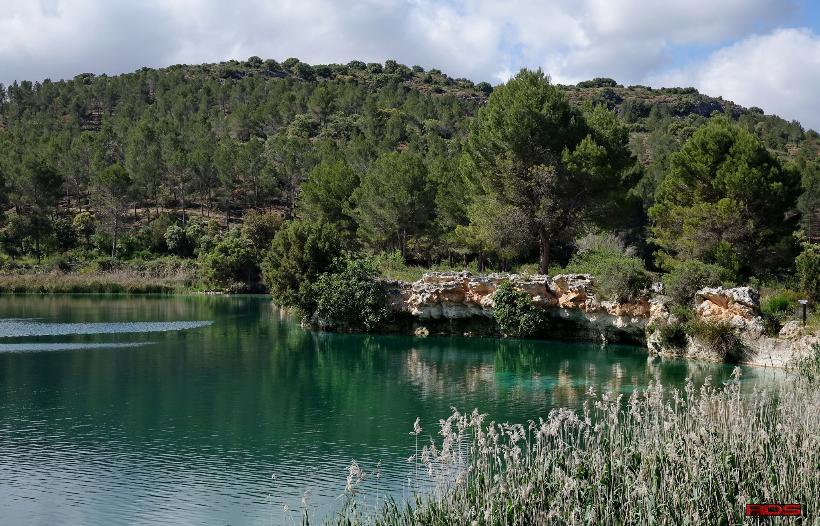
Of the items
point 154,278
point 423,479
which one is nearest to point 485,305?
point 423,479

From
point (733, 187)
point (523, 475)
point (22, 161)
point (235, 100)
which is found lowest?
point (523, 475)

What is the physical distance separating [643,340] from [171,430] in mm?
23625

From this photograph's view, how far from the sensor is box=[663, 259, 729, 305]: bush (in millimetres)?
32500

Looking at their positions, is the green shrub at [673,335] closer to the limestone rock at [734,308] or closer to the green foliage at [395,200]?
the limestone rock at [734,308]

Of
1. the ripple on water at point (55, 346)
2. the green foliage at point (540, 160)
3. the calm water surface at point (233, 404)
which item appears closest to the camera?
the calm water surface at point (233, 404)

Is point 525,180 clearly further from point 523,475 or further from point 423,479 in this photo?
point 523,475

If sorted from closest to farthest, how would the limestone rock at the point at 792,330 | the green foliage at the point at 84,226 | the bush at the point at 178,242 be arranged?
the limestone rock at the point at 792,330 < the bush at the point at 178,242 < the green foliage at the point at 84,226

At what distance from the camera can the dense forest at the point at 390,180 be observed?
3744 cm

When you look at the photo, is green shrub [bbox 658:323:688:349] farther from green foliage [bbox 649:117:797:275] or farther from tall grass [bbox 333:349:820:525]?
tall grass [bbox 333:349:820:525]

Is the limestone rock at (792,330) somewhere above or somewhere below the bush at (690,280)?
below

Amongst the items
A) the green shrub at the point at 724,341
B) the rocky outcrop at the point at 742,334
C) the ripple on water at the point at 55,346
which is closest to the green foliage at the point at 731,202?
the rocky outcrop at the point at 742,334

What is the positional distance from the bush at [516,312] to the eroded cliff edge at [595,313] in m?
0.36

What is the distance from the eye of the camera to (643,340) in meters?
36.1
